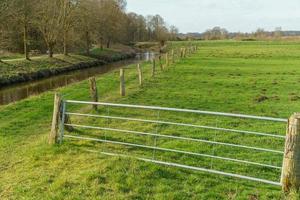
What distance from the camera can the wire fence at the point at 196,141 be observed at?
7.77m

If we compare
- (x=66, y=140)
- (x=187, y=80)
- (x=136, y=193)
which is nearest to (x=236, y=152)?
(x=136, y=193)

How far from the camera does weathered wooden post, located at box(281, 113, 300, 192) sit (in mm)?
6422

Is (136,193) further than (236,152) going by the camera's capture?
No

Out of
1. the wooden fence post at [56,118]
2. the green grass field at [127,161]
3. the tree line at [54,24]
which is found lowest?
the green grass field at [127,161]

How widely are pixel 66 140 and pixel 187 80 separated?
16.4m

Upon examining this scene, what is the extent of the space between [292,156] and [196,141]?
3862mm

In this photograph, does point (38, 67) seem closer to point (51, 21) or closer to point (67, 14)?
point (51, 21)

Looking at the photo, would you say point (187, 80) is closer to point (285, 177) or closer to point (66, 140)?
point (66, 140)

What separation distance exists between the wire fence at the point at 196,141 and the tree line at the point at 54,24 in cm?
2254

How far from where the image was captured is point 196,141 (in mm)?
10156

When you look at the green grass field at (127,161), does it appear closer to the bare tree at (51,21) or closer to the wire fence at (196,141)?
the wire fence at (196,141)

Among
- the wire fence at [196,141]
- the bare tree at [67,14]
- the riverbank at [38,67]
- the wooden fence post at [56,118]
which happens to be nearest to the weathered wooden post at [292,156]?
the wire fence at [196,141]

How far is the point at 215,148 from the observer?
951cm

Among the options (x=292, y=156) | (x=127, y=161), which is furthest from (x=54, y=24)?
(x=292, y=156)
